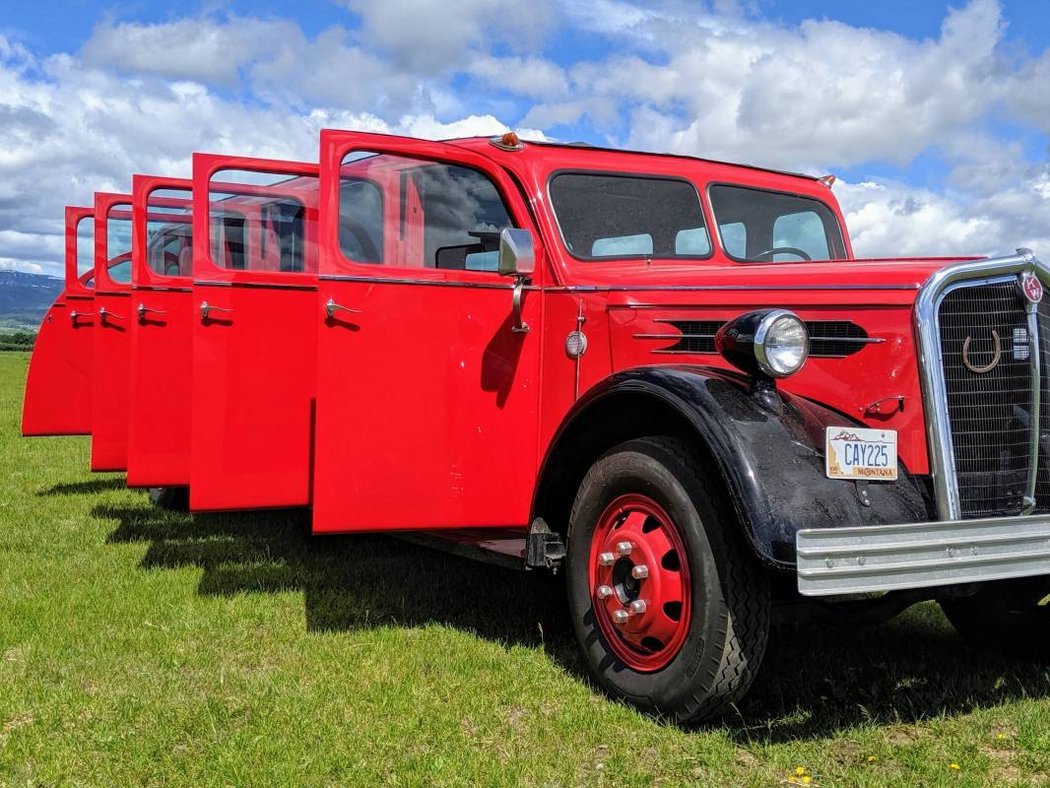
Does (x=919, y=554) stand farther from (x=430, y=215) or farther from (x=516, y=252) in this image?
(x=430, y=215)

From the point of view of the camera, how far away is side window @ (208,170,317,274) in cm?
495

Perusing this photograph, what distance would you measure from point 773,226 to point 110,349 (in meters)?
4.15

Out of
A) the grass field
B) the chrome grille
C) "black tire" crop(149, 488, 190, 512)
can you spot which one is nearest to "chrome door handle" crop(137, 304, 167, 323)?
the grass field

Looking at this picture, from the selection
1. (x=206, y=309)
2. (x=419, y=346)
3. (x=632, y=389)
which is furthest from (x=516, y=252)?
(x=206, y=309)

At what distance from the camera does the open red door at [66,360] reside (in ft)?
23.5

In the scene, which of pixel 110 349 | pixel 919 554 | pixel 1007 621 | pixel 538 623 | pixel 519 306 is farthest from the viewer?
pixel 110 349

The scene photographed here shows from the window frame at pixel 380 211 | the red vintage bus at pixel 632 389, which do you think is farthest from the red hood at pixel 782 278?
the window frame at pixel 380 211

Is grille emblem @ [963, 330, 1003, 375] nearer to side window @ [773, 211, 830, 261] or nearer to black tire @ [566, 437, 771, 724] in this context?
black tire @ [566, 437, 771, 724]

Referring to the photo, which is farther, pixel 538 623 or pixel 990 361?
pixel 538 623

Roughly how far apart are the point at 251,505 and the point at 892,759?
3.06 metres

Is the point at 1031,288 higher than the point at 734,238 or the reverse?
the reverse

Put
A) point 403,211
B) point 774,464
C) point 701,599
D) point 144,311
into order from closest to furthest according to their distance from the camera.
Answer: point 774,464
point 701,599
point 403,211
point 144,311

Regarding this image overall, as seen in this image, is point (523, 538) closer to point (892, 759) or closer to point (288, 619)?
point (288, 619)

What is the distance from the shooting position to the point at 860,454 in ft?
10.0
